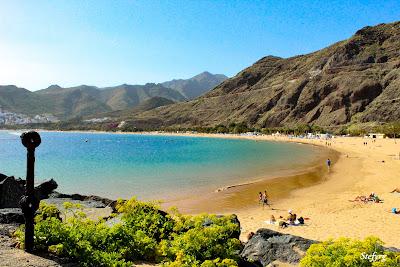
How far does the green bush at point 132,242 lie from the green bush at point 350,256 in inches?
58.6

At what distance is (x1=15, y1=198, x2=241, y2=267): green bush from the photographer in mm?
7691

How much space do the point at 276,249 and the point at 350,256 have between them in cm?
447

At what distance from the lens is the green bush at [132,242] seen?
7691mm

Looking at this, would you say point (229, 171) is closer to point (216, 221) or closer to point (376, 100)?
point (216, 221)

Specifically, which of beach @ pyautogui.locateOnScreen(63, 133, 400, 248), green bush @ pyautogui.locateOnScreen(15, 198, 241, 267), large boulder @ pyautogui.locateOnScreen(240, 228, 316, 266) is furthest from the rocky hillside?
green bush @ pyautogui.locateOnScreen(15, 198, 241, 267)

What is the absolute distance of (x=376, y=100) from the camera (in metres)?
156

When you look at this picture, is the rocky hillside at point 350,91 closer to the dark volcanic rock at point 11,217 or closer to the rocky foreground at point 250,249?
the rocky foreground at point 250,249

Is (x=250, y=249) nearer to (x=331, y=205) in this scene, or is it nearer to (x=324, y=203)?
(x=331, y=205)

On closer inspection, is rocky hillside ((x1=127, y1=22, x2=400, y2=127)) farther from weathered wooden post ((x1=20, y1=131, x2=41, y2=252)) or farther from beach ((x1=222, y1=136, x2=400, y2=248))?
weathered wooden post ((x1=20, y1=131, x2=41, y2=252))

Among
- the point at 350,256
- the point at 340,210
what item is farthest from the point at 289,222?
the point at 350,256

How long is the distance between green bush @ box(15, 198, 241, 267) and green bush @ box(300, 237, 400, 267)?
4.89ft

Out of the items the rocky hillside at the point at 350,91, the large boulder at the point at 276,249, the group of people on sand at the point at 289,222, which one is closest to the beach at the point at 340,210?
the group of people on sand at the point at 289,222

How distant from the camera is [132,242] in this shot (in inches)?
360

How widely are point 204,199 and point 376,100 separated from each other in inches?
5769
